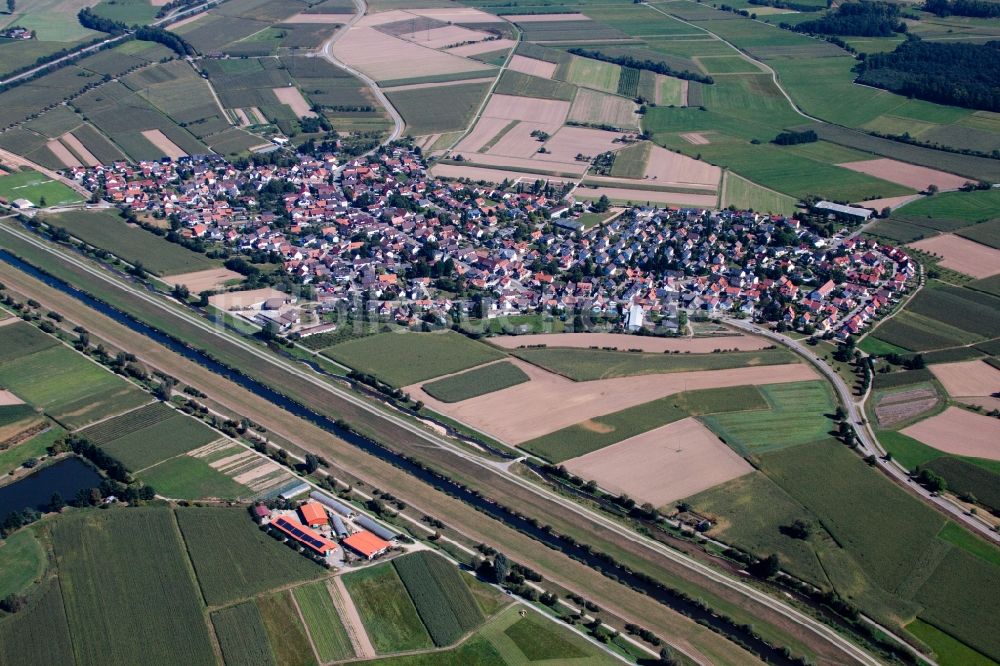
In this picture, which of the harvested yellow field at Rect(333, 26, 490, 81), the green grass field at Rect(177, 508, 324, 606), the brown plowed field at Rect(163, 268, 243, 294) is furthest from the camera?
the harvested yellow field at Rect(333, 26, 490, 81)

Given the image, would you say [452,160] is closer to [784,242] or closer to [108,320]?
[784,242]

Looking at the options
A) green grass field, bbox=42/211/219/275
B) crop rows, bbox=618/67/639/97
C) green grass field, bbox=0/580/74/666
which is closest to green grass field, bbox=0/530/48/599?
green grass field, bbox=0/580/74/666

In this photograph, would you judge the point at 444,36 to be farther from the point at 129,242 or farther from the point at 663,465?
the point at 663,465

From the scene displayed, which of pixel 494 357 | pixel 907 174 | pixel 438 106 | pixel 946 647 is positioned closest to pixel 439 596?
pixel 946 647

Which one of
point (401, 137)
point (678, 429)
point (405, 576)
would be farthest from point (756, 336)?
point (401, 137)

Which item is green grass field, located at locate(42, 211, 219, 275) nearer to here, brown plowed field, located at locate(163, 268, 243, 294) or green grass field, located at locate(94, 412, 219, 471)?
brown plowed field, located at locate(163, 268, 243, 294)
